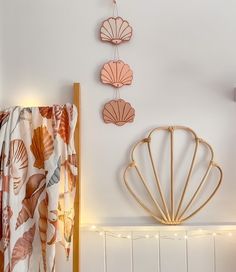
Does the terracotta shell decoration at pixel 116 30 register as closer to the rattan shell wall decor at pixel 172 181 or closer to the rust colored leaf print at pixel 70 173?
the rattan shell wall decor at pixel 172 181

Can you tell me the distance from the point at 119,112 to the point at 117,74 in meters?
0.19

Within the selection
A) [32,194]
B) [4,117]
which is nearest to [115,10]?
[4,117]

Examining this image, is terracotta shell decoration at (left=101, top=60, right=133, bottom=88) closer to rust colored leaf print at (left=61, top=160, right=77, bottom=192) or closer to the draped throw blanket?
the draped throw blanket

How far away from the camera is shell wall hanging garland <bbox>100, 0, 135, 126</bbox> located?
1.81 m

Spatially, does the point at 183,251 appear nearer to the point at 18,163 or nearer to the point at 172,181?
the point at 172,181

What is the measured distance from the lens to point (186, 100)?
71.9 inches

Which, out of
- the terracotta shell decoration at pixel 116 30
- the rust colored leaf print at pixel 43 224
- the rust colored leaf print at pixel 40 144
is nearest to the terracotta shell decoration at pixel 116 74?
the terracotta shell decoration at pixel 116 30

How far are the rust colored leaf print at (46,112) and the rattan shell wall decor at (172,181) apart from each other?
0.44 meters

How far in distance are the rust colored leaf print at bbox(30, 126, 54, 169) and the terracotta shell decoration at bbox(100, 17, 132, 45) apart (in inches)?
22.0

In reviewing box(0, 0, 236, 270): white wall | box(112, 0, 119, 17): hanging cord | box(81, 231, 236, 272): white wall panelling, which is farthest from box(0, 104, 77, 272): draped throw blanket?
box(112, 0, 119, 17): hanging cord

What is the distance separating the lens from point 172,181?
1.78 m

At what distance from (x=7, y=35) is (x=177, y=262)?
4.65 feet

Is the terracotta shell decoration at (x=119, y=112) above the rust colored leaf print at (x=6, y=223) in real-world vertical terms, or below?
above

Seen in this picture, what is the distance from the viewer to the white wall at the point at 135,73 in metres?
1.81
